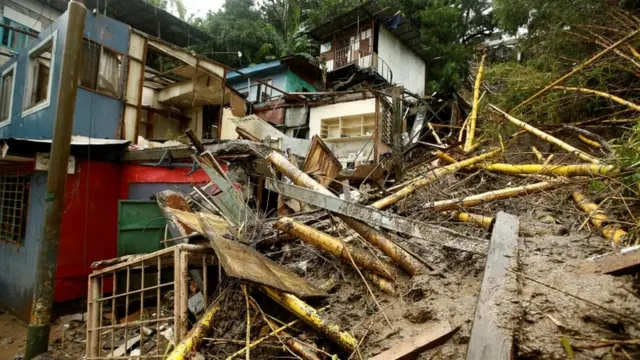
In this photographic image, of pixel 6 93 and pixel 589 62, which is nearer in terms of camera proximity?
pixel 589 62

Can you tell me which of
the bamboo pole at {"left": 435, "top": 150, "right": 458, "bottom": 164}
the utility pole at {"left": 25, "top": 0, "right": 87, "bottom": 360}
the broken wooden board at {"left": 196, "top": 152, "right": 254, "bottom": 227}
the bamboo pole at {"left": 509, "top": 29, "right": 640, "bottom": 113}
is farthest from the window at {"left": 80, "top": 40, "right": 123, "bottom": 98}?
the bamboo pole at {"left": 509, "top": 29, "right": 640, "bottom": 113}

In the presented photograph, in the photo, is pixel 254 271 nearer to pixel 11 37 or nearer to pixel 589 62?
pixel 589 62

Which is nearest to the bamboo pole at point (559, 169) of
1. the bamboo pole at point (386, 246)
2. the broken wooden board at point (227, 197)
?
the bamboo pole at point (386, 246)

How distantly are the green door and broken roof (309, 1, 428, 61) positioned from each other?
14.7 metres

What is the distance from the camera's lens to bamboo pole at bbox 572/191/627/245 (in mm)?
2268

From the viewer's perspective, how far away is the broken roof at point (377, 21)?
16.4m

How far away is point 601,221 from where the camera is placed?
2.57m

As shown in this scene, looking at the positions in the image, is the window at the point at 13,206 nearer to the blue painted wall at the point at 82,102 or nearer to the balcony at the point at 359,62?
the blue painted wall at the point at 82,102

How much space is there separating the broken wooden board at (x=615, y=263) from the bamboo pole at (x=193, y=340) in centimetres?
257

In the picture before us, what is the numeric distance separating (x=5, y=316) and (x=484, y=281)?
906cm

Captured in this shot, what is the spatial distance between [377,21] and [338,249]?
57.4 ft

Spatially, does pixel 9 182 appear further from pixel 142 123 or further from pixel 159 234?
pixel 142 123

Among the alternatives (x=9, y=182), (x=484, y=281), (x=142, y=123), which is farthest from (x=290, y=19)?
(x=484, y=281)

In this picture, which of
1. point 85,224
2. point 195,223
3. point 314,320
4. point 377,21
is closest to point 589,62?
point 314,320
